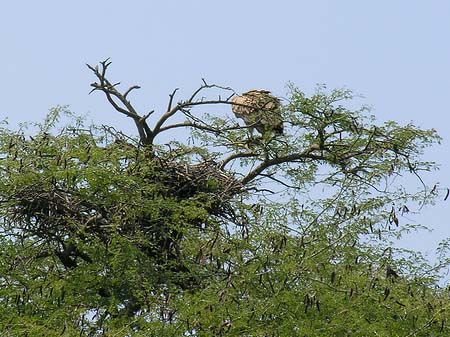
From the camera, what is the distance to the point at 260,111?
1591 centimetres

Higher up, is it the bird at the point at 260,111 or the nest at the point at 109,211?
the bird at the point at 260,111

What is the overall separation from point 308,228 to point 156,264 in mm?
1561

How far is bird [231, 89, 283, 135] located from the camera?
15.8m

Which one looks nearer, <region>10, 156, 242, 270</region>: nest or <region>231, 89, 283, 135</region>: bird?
<region>10, 156, 242, 270</region>: nest

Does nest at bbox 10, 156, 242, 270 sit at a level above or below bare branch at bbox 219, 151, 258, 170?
below

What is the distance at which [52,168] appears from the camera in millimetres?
14148

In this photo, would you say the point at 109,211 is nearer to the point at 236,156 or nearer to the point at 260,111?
the point at 236,156

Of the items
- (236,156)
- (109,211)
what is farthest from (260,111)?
(109,211)

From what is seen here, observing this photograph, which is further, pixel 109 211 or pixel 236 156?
pixel 236 156

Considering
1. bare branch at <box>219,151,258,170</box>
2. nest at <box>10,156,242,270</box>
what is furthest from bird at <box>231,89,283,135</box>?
nest at <box>10,156,242,270</box>

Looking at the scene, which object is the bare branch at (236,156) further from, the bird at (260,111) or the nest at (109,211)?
the nest at (109,211)

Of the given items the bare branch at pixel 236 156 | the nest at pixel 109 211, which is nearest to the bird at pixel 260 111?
the bare branch at pixel 236 156

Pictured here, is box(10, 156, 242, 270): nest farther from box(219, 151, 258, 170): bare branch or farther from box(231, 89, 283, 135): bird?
box(231, 89, 283, 135): bird

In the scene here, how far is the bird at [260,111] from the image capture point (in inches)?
623
